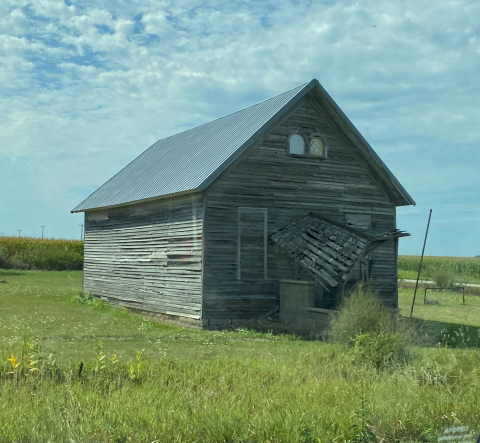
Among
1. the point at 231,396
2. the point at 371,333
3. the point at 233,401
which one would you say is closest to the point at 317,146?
the point at 371,333

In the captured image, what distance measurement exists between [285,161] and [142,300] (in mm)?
7643

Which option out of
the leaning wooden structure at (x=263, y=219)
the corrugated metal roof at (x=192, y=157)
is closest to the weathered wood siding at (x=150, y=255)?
the leaning wooden structure at (x=263, y=219)

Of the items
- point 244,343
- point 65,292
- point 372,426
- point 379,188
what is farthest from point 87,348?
point 65,292

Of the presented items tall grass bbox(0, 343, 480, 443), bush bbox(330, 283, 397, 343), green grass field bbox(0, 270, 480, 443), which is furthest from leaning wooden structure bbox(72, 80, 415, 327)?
tall grass bbox(0, 343, 480, 443)

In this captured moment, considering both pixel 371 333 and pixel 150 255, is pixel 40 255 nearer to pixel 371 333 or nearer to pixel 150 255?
pixel 150 255

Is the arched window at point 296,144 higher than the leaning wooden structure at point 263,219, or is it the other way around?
the arched window at point 296,144

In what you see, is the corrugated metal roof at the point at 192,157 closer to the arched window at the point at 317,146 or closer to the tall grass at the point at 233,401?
the arched window at the point at 317,146

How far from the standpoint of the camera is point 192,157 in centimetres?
2300

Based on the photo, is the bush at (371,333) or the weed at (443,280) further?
the weed at (443,280)

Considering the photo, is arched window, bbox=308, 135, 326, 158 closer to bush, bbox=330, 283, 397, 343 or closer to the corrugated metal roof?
the corrugated metal roof

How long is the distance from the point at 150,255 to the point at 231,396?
14.5m

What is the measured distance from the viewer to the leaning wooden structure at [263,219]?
1923 centimetres

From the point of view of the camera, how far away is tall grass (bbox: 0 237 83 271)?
171ft

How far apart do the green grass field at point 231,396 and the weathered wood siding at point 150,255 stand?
17.8ft
